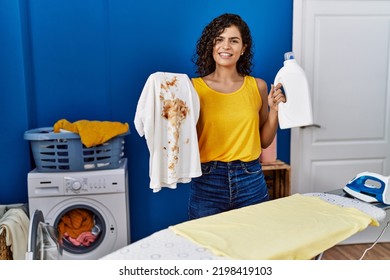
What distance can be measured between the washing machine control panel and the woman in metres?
0.70

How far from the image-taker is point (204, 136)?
114cm

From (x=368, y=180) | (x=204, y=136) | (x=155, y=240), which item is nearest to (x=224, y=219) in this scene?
(x=155, y=240)

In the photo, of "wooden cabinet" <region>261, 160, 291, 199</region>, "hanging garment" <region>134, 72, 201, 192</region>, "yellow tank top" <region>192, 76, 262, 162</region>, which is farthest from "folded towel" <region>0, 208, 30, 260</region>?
"wooden cabinet" <region>261, 160, 291, 199</region>

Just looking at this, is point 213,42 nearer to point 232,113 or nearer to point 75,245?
point 232,113

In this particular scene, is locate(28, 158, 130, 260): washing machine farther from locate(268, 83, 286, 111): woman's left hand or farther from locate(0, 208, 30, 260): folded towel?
locate(268, 83, 286, 111): woman's left hand

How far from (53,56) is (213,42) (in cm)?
113

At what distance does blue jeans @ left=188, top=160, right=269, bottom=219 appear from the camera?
109cm

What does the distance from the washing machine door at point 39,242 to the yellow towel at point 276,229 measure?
318mm

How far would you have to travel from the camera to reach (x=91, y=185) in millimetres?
1731

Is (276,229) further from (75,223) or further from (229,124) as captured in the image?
(75,223)

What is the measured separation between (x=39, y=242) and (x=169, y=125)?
461mm

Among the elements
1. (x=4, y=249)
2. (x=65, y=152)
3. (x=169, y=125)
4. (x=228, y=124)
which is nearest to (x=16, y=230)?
(x=4, y=249)

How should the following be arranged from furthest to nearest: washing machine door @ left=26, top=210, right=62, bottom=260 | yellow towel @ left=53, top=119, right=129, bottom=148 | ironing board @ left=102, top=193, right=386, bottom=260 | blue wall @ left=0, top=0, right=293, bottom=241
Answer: blue wall @ left=0, top=0, right=293, bottom=241 → yellow towel @ left=53, top=119, right=129, bottom=148 → washing machine door @ left=26, top=210, right=62, bottom=260 → ironing board @ left=102, top=193, right=386, bottom=260

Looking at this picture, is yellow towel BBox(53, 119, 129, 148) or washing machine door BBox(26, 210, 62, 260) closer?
washing machine door BBox(26, 210, 62, 260)
